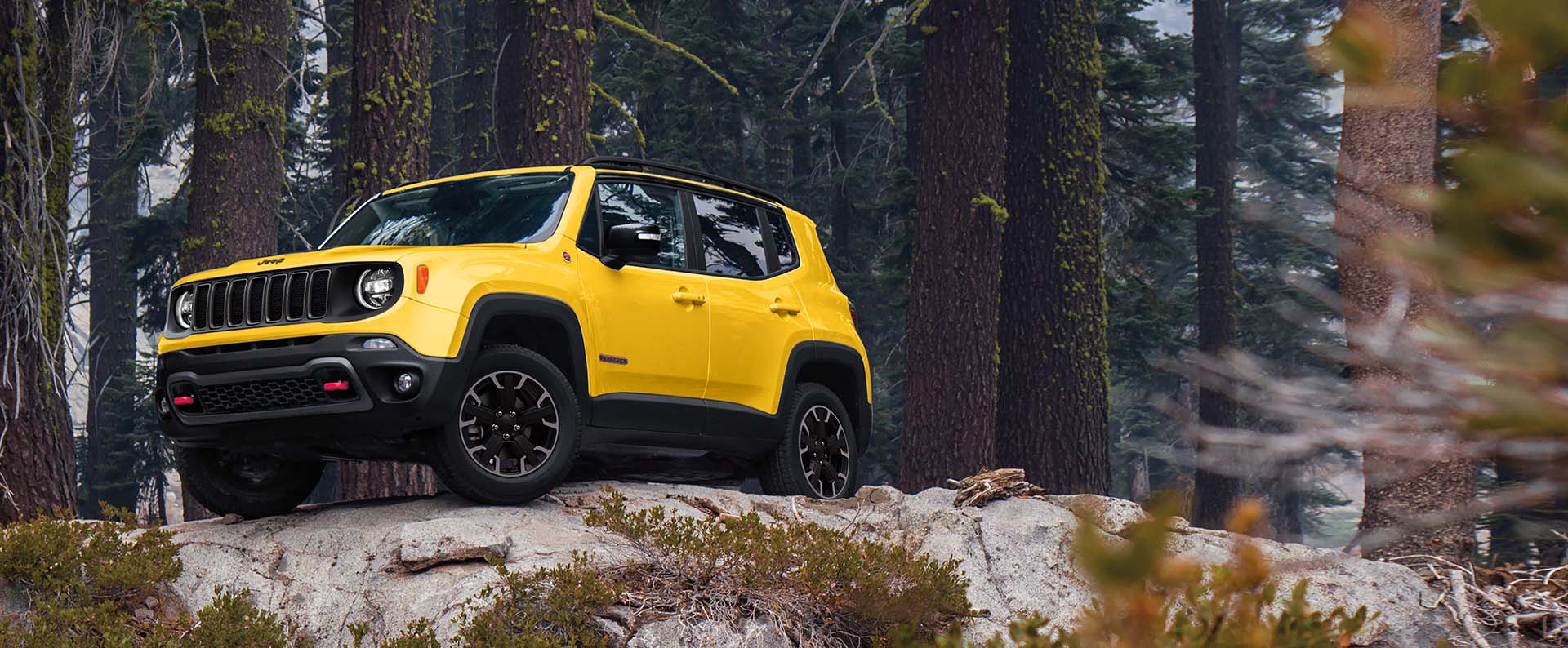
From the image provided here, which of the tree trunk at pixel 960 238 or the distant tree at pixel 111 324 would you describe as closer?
the tree trunk at pixel 960 238

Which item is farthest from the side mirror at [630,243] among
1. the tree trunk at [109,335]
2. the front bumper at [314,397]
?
the tree trunk at [109,335]

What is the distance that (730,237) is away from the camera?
8680 mm

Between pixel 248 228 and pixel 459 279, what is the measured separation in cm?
900

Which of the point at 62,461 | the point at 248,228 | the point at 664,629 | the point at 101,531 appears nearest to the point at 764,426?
the point at 664,629

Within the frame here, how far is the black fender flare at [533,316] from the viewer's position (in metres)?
6.61

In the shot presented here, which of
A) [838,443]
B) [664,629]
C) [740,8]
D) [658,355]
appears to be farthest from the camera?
[740,8]

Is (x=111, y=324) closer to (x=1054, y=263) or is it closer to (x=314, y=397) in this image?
(x=1054, y=263)

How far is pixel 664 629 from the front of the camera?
20.1 feet

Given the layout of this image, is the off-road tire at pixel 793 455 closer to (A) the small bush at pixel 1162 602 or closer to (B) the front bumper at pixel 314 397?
(B) the front bumper at pixel 314 397

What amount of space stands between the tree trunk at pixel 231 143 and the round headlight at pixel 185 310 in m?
7.53

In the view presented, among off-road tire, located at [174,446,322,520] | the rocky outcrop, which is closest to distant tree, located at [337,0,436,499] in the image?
off-road tire, located at [174,446,322,520]

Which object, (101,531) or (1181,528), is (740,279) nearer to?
(1181,528)

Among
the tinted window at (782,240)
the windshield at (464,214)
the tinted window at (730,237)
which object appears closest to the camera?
the windshield at (464,214)

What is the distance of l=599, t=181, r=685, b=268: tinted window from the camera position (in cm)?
787
